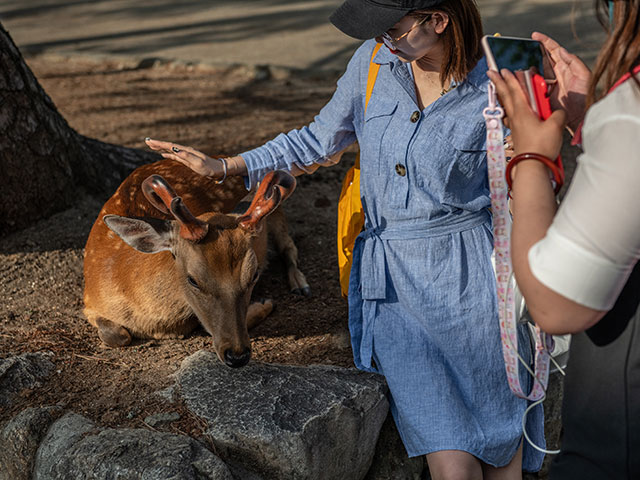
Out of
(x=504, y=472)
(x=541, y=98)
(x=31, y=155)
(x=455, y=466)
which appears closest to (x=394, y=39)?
(x=541, y=98)

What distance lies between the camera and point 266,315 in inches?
155

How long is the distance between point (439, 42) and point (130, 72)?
6513mm

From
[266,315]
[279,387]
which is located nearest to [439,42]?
[279,387]

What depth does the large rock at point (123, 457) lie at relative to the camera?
2.61 metres

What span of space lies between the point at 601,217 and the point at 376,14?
1.43 m

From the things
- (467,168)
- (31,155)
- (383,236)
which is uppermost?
(467,168)

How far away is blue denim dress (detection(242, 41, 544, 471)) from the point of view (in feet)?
9.25

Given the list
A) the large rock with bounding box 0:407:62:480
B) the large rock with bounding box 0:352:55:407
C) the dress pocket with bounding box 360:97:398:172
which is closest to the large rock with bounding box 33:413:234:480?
the large rock with bounding box 0:407:62:480

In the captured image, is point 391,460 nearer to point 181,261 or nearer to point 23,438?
point 181,261

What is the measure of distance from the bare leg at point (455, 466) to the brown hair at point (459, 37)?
1.35 metres

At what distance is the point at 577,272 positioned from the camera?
1537 millimetres

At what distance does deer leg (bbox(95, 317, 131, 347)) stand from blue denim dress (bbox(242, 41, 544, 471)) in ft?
4.06

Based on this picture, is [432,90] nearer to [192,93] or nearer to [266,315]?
[266,315]

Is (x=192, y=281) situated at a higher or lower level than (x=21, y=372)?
higher
